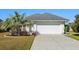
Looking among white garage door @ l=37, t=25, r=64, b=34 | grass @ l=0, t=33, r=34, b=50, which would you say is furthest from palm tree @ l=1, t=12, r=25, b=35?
white garage door @ l=37, t=25, r=64, b=34

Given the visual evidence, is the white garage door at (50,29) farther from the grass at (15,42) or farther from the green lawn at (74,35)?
the grass at (15,42)

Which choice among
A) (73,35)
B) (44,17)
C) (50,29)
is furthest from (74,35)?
(44,17)

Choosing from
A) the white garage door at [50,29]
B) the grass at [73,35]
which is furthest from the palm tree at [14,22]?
the grass at [73,35]

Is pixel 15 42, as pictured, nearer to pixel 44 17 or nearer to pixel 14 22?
pixel 14 22

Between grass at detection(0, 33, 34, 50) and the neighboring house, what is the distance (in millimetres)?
689

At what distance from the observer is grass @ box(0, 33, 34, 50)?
10.5m

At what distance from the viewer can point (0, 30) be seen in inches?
417

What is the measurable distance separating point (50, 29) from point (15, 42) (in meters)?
1.78

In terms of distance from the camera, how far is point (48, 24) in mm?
11328
